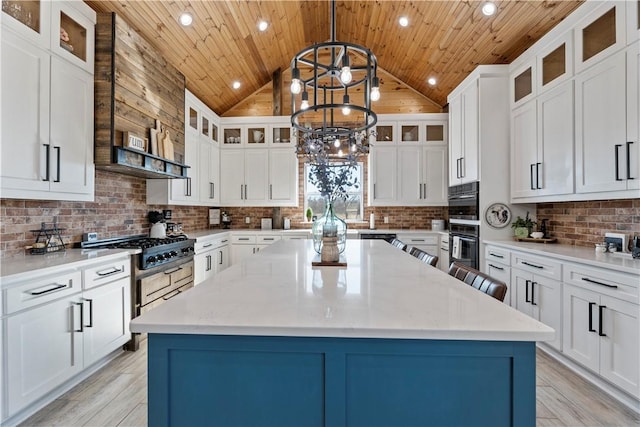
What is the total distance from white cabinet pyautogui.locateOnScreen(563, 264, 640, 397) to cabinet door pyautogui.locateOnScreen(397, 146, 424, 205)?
10.0 feet

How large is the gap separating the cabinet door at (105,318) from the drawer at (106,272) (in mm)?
42

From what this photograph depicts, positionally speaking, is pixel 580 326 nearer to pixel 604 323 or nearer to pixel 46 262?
pixel 604 323

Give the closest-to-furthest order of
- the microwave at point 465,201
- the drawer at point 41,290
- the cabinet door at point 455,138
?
the drawer at point 41,290 → the microwave at point 465,201 → the cabinet door at point 455,138

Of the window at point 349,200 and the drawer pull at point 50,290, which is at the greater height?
the window at point 349,200

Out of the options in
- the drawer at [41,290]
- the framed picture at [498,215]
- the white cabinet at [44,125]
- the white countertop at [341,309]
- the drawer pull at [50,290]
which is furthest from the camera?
the framed picture at [498,215]

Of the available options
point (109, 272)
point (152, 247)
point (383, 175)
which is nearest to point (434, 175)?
point (383, 175)

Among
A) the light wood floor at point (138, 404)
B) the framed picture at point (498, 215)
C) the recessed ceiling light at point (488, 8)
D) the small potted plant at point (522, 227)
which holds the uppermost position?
the recessed ceiling light at point (488, 8)

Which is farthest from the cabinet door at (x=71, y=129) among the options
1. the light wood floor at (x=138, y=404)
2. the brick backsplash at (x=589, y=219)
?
the brick backsplash at (x=589, y=219)

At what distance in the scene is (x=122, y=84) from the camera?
9.34 feet

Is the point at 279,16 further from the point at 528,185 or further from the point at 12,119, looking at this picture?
the point at 528,185

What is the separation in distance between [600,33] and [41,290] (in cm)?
433

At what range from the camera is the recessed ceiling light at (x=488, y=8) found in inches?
129

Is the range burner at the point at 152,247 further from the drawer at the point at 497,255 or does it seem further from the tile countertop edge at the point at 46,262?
the drawer at the point at 497,255

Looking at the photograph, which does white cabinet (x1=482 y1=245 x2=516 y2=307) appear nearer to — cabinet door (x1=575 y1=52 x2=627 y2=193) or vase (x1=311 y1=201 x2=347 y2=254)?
cabinet door (x1=575 y1=52 x2=627 y2=193)
